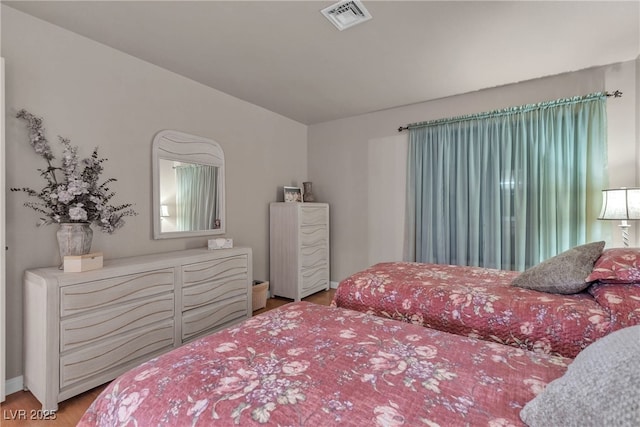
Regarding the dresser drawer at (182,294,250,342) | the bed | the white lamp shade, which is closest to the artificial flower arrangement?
the dresser drawer at (182,294,250,342)

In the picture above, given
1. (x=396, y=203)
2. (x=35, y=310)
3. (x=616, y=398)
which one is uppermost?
(x=396, y=203)

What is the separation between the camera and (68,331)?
1755 mm

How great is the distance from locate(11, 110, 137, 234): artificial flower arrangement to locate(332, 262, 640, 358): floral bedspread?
5.95 feet

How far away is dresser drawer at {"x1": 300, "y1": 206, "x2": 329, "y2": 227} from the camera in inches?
147

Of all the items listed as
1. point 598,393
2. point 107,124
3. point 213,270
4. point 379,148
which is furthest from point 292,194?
point 598,393

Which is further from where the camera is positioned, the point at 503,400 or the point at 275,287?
the point at 275,287

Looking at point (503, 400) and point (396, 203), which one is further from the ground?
point (396, 203)

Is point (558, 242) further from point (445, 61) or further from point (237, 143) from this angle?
point (237, 143)

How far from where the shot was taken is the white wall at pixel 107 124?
6.23ft

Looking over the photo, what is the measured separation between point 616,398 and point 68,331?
2410 mm

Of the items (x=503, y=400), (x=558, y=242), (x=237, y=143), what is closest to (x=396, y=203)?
(x=558, y=242)

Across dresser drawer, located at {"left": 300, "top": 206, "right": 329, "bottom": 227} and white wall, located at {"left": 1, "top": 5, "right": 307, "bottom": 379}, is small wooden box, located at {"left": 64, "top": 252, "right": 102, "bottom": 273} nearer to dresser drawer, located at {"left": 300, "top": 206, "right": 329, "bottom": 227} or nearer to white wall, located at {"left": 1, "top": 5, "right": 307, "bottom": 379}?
white wall, located at {"left": 1, "top": 5, "right": 307, "bottom": 379}

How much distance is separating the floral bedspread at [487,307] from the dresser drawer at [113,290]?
4.35 feet

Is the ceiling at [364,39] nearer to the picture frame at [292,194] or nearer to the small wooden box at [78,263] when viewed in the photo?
the picture frame at [292,194]
